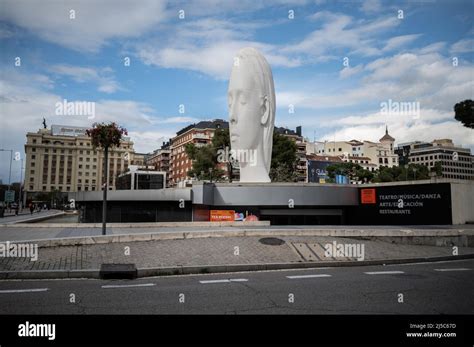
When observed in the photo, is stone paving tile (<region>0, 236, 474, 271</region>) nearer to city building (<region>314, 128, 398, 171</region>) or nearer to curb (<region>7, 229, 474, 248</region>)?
curb (<region>7, 229, 474, 248</region>)

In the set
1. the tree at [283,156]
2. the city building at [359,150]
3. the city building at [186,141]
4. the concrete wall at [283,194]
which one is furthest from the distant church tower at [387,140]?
the concrete wall at [283,194]

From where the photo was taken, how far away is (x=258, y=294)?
8.42 meters

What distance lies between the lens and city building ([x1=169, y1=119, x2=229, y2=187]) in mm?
102500

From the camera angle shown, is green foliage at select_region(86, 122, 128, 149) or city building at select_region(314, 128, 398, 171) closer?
green foliage at select_region(86, 122, 128, 149)

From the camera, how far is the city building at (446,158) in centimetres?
15162

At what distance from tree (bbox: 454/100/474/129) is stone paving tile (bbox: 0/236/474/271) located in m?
12.0

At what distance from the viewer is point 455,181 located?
994 inches

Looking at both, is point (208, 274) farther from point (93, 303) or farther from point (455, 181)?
point (455, 181)

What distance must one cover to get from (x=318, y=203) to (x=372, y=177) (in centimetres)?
6110

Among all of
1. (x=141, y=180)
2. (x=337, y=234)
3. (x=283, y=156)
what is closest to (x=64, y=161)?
(x=141, y=180)

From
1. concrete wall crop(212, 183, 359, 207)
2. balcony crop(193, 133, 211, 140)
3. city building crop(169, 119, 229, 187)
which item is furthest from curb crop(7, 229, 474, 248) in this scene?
balcony crop(193, 133, 211, 140)

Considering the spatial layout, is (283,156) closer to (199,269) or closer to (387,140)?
(199,269)
